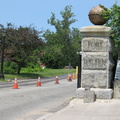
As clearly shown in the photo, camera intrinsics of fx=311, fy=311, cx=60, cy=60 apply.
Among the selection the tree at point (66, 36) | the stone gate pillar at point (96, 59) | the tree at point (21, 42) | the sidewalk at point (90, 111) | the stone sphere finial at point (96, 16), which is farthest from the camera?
the tree at point (66, 36)

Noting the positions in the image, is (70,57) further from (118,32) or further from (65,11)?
(118,32)

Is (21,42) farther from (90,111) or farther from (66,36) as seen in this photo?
(66,36)

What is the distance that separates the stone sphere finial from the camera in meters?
10.8

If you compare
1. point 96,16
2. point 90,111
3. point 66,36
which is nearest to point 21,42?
point 96,16

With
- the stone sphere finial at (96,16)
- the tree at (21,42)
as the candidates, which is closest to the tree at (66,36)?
the tree at (21,42)

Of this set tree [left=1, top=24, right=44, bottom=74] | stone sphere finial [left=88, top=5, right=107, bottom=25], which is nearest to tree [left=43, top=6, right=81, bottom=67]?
tree [left=1, top=24, right=44, bottom=74]

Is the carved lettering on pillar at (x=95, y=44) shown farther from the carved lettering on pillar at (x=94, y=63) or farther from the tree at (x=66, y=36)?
the tree at (x=66, y=36)

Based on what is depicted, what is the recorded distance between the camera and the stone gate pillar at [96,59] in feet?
34.6

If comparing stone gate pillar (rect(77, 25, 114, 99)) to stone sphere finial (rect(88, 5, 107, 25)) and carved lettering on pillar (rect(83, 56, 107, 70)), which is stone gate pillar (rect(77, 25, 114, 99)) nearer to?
carved lettering on pillar (rect(83, 56, 107, 70))

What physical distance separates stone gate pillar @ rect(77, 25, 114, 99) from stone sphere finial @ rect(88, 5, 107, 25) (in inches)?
16.5

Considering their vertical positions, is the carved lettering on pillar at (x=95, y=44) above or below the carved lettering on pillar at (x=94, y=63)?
above

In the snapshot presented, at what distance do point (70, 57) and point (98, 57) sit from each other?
70.4 m

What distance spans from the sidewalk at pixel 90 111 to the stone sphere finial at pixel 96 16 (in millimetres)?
2812

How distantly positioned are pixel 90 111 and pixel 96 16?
3.64 m
